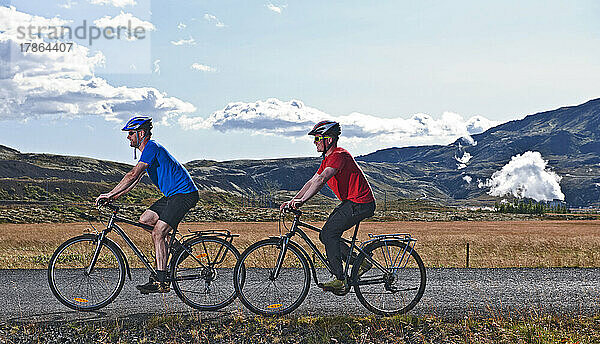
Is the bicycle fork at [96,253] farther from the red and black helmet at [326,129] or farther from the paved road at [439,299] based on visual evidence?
the red and black helmet at [326,129]

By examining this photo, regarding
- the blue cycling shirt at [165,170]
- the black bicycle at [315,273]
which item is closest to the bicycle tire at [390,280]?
the black bicycle at [315,273]

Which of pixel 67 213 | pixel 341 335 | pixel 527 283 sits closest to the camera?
pixel 341 335

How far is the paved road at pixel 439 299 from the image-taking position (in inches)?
419

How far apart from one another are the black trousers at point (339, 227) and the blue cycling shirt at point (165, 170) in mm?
2356

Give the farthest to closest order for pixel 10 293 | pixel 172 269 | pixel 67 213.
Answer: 1. pixel 67 213
2. pixel 10 293
3. pixel 172 269

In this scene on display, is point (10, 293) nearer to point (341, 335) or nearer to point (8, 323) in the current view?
point (8, 323)

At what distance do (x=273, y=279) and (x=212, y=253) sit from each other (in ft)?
3.84

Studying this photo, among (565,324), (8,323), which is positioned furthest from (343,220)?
(8,323)

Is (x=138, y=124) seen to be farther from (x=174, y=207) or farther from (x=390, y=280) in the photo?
(x=390, y=280)

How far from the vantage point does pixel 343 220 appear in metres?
9.79

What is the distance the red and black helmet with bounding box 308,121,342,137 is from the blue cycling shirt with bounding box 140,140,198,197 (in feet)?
7.29

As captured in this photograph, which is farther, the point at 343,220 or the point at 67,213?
the point at 67,213

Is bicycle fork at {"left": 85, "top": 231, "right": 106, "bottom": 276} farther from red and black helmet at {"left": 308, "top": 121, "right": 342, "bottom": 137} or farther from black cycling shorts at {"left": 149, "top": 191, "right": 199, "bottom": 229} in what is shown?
red and black helmet at {"left": 308, "top": 121, "right": 342, "bottom": 137}

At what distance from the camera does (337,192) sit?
10148 mm
